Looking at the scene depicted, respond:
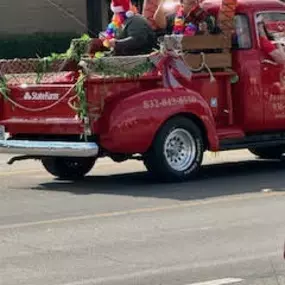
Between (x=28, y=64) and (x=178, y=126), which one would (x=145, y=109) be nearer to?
(x=178, y=126)

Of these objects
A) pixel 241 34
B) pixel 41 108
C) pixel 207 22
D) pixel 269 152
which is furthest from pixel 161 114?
pixel 269 152

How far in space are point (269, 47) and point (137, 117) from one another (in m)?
2.47

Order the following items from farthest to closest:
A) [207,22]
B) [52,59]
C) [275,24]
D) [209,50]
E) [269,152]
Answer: [269,152], [275,24], [207,22], [209,50], [52,59]

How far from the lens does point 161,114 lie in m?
12.5

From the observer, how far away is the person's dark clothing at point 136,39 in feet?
43.2

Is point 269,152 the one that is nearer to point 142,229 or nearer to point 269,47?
point 269,47

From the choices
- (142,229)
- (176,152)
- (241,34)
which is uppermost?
(241,34)

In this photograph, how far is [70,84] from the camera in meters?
12.6

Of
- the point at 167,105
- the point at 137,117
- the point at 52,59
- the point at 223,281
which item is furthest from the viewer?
the point at 52,59

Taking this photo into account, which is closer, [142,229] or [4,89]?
[142,229]

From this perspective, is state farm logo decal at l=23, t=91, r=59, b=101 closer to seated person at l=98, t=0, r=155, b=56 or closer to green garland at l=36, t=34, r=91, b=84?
green garland at l=36, t=34, r=91, b=84

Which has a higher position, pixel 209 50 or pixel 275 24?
pixel 275 24

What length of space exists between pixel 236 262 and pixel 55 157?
5.61m

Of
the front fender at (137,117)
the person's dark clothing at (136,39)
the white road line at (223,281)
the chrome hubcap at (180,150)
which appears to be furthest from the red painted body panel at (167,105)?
the white road line at (223,281)
